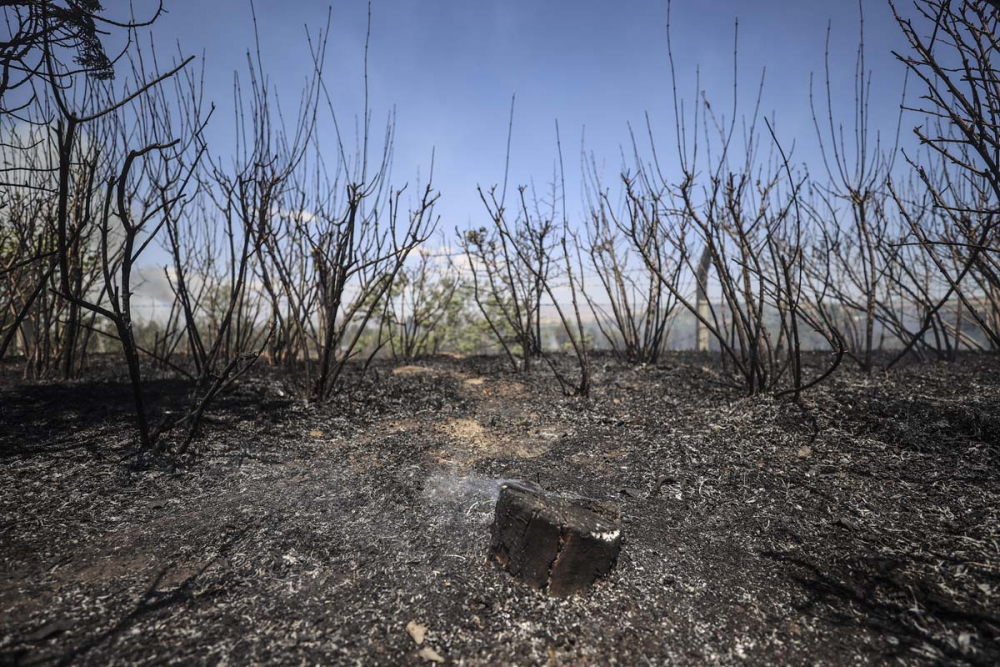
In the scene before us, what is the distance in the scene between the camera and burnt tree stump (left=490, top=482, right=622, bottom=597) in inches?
71.0

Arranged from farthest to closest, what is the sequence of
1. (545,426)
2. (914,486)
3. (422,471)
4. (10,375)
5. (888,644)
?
(10,375) → (545,426) → (422,471) → (914,486) → (888,644)

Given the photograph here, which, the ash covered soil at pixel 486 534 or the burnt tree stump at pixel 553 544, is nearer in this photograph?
the ash covered soil at pixel 486 534

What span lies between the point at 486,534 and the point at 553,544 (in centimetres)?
40

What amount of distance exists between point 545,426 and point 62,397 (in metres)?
3.24

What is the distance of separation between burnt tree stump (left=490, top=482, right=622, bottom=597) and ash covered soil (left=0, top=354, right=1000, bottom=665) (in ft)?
0.19

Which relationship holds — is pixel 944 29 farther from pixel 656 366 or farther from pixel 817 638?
pixel 656 366

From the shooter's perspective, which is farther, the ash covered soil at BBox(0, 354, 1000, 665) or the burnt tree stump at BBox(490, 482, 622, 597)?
the burnt tree stump at BBox(490, 482, 622, 597)

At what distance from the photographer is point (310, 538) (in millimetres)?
2047

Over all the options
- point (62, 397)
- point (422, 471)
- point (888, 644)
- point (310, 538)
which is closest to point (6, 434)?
point (62, 397)

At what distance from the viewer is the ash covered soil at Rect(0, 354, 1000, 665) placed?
1.54 metres

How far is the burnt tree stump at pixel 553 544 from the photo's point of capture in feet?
5.92

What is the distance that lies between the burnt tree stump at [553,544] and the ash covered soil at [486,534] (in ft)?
0.19

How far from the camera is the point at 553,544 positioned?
1811 mm

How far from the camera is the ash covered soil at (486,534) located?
154 centimetres
